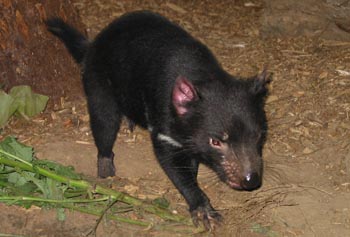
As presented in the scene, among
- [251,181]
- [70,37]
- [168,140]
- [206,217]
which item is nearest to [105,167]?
[168,140]

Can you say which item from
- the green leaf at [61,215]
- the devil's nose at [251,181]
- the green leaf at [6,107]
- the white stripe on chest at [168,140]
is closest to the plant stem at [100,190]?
the green leaf at [61,215]

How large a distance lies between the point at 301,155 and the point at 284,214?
74cm

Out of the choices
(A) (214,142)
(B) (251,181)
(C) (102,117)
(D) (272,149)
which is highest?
(A) (214,142)

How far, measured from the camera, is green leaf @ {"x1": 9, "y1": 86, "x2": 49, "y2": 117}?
4.95 meters

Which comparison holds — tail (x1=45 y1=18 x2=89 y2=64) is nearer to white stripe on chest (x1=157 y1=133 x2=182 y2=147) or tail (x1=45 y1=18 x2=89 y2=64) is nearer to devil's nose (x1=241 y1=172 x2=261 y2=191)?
white stripe on chest (x1=157 y1=133 x2=182 y2=147)

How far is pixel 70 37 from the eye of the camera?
16.0 ft

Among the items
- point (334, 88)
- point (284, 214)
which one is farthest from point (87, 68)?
point (334, 88)

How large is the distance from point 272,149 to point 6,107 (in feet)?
6.72

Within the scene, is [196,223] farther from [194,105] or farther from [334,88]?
[334,88]

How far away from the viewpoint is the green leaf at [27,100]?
16.3ft

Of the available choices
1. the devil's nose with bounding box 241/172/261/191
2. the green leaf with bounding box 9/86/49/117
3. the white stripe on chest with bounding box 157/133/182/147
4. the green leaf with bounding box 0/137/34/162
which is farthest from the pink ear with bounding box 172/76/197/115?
the green leaf with bounding box 9/86/49/117

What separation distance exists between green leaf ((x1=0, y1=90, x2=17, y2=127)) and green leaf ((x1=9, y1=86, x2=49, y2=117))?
0.04 m

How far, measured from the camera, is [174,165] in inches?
162

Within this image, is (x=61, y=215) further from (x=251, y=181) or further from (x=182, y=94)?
(x=251, y=181)
